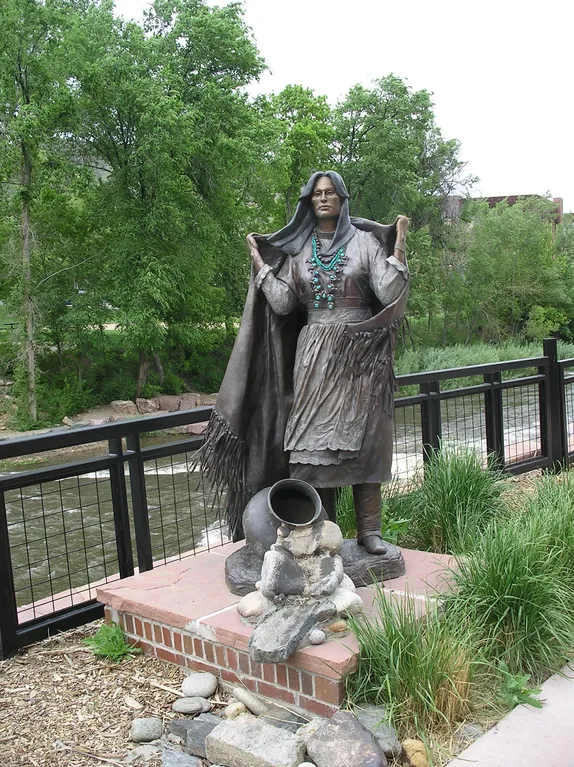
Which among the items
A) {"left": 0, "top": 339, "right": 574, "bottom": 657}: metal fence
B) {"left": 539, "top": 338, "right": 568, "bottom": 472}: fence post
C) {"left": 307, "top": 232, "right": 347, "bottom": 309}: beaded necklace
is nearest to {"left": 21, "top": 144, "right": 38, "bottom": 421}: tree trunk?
{"left": 0, "top": 339, "right": 574, "bottom": 657}: metal fence

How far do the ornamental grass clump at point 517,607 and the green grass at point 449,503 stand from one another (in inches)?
42.3

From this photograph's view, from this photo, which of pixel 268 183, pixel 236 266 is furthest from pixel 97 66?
pixel 236 266

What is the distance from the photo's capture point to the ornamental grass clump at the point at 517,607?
2.90 m

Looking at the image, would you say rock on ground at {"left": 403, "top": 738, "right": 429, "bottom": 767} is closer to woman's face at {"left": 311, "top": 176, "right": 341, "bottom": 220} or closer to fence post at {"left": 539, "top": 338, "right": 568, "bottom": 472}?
woman's face at {"left": 311, "top": 176, "right": 341, "bottom": 220}

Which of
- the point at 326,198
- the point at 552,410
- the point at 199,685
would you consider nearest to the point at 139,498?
the point at 199,685

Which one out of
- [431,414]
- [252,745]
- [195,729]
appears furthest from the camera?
[431,414]

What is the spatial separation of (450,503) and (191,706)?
7.07 ft

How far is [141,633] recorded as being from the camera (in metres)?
3.44

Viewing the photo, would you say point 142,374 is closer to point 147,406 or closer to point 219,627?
point 147,406

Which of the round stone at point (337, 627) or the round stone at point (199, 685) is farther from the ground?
the round stone at point (337, 627)

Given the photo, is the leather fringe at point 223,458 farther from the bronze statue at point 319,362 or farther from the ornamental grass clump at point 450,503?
the ornamental grass clump at point 450,503

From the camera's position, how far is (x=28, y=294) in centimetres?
1716

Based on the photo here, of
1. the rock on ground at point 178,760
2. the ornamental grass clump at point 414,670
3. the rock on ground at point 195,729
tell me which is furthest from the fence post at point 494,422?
the rock on ground at point 178,760

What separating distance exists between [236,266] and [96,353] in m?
4.98
